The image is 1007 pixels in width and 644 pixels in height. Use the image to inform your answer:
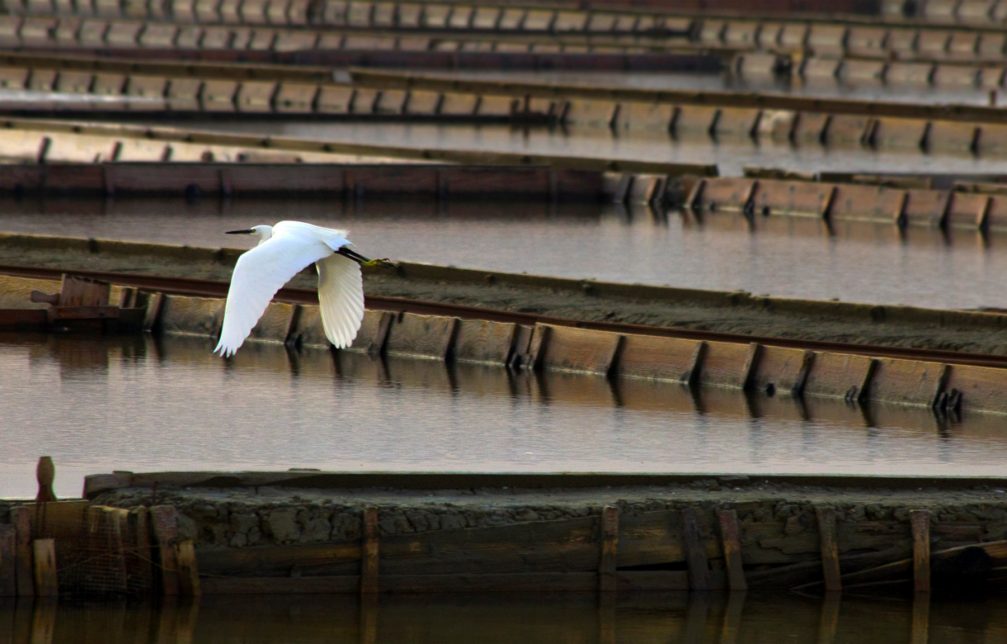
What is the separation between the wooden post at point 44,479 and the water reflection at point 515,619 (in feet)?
2.28

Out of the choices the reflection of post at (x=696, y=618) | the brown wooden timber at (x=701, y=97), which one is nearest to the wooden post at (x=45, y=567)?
the reflection of post at (x=696, y=618)

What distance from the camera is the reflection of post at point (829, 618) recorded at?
45.5ft

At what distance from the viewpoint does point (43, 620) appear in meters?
13.1

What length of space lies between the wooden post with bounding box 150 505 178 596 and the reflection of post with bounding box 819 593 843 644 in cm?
444

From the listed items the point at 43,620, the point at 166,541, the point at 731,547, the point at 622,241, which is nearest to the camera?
the point at 43,620

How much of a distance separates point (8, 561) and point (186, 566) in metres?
1.16

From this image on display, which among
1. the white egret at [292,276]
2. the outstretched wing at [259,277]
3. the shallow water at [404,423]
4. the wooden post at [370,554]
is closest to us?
the outstretched wing at [259,277]

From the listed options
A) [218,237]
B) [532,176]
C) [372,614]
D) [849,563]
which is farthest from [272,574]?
[532,176]

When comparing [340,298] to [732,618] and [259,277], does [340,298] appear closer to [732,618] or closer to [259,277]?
[259,277]

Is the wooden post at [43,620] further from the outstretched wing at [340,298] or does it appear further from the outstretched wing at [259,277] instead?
the outstretched wing at [340,298]

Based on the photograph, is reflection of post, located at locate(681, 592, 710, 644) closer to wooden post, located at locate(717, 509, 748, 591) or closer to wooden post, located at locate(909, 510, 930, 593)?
wooden post, located at locate(717, 509, 748, 591)

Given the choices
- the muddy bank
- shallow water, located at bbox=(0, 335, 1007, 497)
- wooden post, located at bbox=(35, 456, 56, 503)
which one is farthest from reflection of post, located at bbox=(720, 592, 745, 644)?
the muddy bank

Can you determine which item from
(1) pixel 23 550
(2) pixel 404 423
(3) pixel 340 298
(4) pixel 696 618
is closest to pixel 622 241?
(2) pixel 404 423

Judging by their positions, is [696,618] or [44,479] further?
[696,618]
